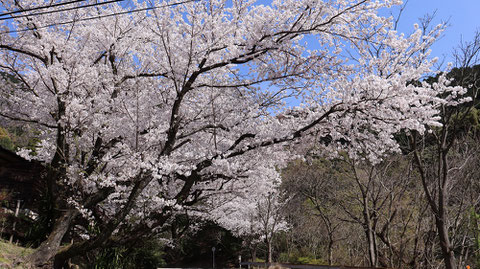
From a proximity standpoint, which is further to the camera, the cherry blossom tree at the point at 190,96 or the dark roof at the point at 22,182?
the dark roof at the point at 22,182

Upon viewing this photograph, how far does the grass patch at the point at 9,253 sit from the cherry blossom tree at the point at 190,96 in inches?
19.5

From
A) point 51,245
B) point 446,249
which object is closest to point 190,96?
point 51,245

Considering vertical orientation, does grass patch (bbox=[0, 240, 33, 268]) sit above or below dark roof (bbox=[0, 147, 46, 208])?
below

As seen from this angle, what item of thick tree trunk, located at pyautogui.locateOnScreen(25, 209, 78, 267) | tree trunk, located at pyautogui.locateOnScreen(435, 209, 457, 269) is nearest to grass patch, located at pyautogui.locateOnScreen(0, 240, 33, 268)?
thick tree trunk, located at pyautogui.locateOnScreen(25, 209, 78, 267)

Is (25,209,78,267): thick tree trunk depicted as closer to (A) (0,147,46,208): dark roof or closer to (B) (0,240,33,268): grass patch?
(B) (0,240,33,268): grass patch

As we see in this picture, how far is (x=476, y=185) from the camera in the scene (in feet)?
43.8

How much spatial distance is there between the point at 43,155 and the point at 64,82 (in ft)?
6.25

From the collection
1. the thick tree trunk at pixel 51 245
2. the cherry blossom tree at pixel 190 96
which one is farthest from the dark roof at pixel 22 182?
the thick tree trunk at pixel 51 245

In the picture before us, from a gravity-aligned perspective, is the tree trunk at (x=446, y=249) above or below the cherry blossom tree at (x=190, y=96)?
below

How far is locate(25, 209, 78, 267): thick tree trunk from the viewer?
21.7ft

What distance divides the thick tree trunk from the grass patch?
368mm

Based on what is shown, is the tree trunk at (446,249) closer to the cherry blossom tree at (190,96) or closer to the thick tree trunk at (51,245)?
the cherry blossom tree at (190,96)

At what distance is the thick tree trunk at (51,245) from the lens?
6.63 meters

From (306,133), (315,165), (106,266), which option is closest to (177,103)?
(306,133)
